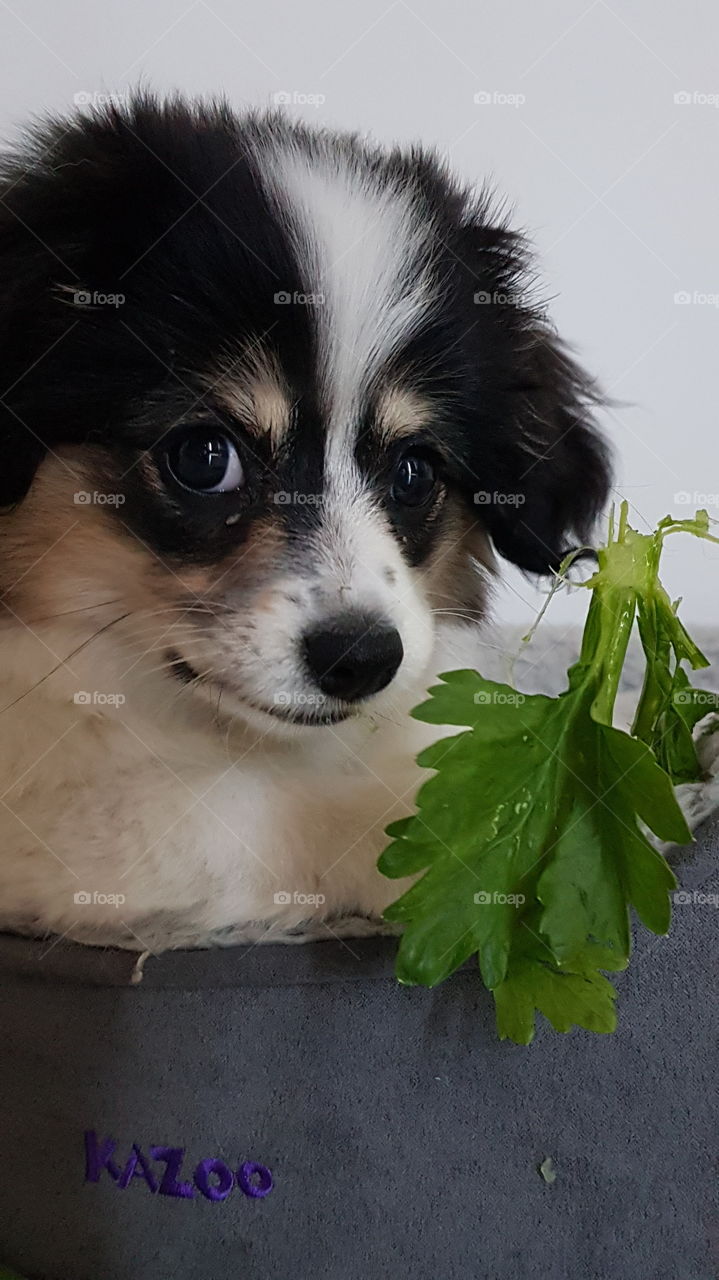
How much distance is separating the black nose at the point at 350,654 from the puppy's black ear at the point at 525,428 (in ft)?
1.64

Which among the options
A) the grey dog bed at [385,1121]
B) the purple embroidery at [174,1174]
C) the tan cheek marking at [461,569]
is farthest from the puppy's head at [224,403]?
the purple embroidery at [174,1174]

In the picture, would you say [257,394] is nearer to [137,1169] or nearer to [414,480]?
[414,480]

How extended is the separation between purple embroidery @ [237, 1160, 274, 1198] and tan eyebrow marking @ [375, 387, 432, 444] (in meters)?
0.91

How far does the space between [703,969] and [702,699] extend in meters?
0.31

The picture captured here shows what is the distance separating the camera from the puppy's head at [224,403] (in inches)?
51.4

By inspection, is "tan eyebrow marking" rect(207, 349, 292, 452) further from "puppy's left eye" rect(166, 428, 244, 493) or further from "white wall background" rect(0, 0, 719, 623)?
"white wall background" rect(0, 0, 719, 623)

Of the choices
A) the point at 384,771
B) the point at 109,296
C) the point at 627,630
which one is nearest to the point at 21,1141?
the point at 384,771

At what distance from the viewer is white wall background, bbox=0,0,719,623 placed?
207cm

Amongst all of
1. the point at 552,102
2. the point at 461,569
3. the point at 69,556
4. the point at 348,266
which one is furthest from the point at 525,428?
the point at 552,102

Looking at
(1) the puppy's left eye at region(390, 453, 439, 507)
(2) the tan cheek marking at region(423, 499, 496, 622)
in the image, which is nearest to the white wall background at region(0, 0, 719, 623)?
(2) the tan cheek marking at region(423, 499, 496, 622)

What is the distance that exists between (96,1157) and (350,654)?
1.99 ft

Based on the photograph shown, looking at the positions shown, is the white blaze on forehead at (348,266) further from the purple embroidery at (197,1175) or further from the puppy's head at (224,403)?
the purple embroidery at (197,1175)

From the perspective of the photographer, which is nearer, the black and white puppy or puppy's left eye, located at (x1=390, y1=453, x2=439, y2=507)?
the black and white puppy

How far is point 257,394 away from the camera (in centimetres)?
135
